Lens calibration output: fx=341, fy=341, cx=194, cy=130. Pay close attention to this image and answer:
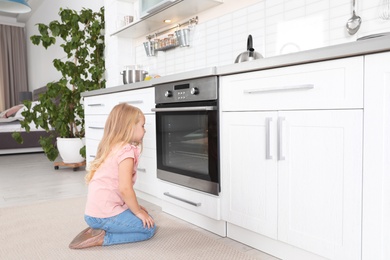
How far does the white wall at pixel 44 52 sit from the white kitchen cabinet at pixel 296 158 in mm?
4079

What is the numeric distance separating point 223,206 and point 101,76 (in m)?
2.66

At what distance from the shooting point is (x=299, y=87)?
1366mm

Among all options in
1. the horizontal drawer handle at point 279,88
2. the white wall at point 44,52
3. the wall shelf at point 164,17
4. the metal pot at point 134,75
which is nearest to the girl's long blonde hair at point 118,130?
the horizontal drawer handle at point 279,88

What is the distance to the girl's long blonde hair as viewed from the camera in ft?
5.76

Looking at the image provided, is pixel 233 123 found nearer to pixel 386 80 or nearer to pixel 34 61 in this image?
pixel 386 80

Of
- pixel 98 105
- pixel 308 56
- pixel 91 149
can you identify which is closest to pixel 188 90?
pixel 308 56

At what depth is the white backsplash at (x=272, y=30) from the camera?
1.85m

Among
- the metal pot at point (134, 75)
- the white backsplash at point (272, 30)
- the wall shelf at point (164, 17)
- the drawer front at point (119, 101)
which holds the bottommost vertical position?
the drawer front at point (119, 101)

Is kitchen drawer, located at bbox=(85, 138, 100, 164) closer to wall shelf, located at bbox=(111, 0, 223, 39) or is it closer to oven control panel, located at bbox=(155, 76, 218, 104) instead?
wall shelf, located at bbox=(111, 0, 223, 39)

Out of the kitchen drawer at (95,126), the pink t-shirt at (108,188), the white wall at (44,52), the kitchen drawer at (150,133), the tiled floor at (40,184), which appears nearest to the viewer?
the pink t-shirt at (108,188)

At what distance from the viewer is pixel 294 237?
4.66 ft

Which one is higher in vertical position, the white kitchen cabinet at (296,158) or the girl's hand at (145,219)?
the white kitchen cabinet at (296,158)

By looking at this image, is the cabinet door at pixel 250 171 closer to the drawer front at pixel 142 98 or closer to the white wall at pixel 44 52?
the drawer front at pixel 142 98

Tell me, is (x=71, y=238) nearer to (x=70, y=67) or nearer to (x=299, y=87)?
(x=299, y=87)
